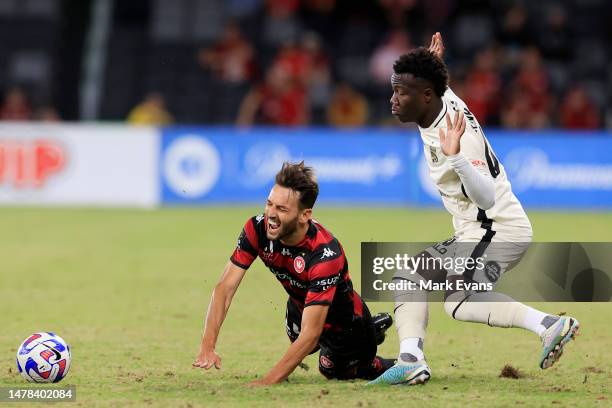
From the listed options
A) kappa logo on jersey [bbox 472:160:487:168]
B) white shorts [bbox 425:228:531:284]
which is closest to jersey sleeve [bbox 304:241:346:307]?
white shorts [bbox 425:228:531:284]

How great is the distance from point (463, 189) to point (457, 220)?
0.36 meters

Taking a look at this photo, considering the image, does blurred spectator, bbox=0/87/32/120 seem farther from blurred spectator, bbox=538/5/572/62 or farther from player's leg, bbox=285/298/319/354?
player's leg, bbox=285/298/319/354

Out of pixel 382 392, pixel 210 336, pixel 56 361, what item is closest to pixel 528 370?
pixel 382 392

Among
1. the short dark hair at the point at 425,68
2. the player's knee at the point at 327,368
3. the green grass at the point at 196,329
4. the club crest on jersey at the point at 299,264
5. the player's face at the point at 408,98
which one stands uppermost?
the short dark hair at the point at 425,68

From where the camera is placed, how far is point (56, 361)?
23.3ft

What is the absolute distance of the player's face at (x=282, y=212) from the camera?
271 inches

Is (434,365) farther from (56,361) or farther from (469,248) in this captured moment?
(56,361)

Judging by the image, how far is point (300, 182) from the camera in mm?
6891

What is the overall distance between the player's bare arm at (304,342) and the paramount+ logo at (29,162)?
13836 millimetres

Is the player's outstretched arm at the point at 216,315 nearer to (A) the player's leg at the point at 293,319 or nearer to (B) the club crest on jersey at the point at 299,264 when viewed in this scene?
(B) the club crest on jersey at the point at 299,264

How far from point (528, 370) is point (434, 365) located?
61cm

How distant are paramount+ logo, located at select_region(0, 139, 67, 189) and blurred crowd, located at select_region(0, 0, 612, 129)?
75.1 inches

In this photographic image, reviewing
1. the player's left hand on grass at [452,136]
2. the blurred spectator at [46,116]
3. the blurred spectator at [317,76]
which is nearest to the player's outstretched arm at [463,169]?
the player's left hand on grass at [452,136]

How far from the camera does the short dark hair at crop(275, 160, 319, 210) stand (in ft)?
22.6
